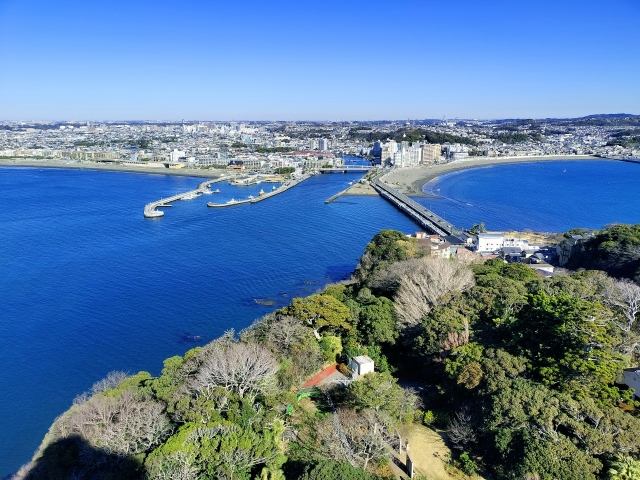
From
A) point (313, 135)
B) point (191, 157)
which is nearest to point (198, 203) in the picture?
point (191, 157)

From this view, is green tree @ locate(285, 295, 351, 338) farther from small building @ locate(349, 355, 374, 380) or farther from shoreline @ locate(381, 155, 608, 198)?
shoreline @ locate(381, 155, 608, 198)

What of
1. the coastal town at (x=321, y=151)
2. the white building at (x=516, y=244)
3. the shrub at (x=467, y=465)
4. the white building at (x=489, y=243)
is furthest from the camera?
the coastal town at (x=321, y=151)

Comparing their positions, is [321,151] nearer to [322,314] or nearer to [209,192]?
[209,192]

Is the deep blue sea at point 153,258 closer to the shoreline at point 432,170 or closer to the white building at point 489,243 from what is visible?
the shoreline at point 432,170

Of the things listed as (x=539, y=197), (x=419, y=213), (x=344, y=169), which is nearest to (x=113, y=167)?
(x=344, y=169)

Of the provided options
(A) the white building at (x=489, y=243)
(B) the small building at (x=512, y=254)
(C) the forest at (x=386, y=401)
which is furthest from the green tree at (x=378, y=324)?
(A) the white building at (x=489, y=243)

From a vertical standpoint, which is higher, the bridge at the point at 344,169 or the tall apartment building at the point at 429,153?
the tall apartment building at the point at 429,153
